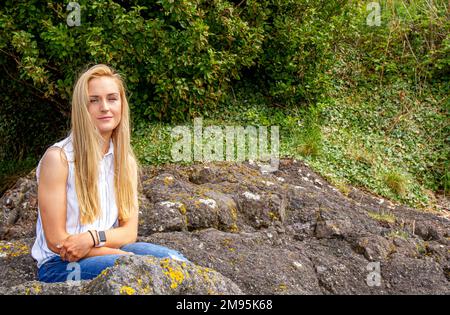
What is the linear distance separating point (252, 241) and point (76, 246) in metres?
1.43

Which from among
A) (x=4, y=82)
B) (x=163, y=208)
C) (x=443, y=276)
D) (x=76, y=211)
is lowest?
(x=443, y=276)

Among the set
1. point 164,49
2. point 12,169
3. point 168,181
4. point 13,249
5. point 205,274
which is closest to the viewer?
point 205,274

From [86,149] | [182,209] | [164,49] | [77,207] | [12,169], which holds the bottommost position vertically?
[12,169]

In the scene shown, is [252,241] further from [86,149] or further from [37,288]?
[37,288]

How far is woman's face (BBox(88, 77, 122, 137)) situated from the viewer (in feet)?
11.3

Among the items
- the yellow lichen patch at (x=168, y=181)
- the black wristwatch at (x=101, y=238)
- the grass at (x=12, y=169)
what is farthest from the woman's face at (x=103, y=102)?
the grass at (x=12, y=169)

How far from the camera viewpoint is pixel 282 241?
450 cm

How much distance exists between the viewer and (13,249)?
13.2ft

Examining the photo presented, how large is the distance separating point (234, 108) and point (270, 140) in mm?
799

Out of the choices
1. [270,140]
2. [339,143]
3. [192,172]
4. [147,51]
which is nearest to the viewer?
[192,172]

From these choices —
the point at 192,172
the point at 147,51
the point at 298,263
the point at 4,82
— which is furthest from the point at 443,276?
the point at 4,82

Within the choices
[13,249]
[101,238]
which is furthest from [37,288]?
[13,249]

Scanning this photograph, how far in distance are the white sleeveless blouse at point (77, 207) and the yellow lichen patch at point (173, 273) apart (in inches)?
29.2
